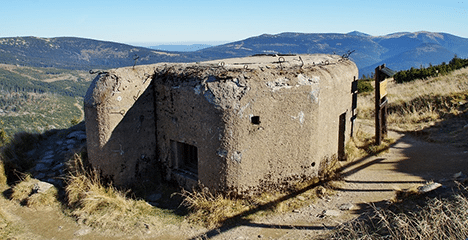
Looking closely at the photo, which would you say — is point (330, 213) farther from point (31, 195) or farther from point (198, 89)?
point (31, 195)

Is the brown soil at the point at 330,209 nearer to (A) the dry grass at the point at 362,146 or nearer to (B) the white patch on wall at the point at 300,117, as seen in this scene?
(A) the dry grass at the point at 362,146

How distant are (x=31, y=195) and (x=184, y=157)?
11.1 ft

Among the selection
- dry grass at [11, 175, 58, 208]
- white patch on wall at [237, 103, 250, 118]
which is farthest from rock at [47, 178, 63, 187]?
white patch on wall at [237, 103, 250, 118]

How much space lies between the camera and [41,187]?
291 inches

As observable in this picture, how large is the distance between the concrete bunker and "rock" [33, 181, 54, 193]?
1.12 meters

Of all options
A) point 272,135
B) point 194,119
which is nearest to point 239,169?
point 272,135

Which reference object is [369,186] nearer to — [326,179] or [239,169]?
[326,179]

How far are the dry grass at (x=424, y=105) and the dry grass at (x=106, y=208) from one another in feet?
31.4

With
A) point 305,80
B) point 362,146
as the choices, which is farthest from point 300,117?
point 362,146

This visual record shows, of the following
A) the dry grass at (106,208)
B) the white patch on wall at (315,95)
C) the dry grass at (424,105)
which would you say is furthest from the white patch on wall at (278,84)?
the dry grass at (424,105)

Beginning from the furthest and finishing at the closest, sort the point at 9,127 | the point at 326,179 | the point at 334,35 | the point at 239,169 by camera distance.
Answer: the point at 334,35 → the point at 9,127 → the point at 326,179 → the point at 239,169

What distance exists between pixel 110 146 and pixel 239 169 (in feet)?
9.29

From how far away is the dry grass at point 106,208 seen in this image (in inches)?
246

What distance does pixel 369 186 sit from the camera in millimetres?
7492
